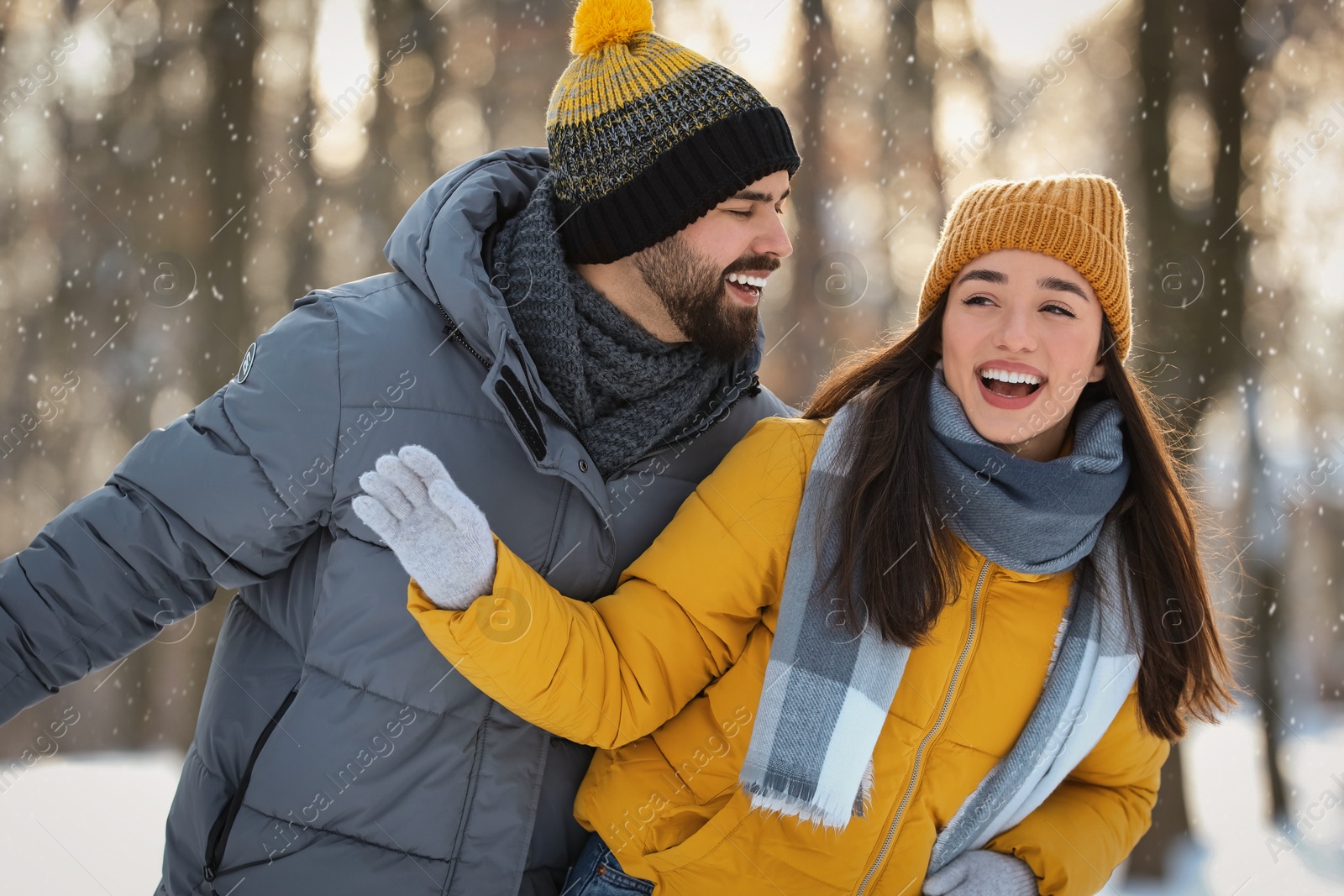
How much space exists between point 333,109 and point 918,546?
11.7ft

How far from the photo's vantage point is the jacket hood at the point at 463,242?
5.81 feet

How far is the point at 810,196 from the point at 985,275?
2.43 metres

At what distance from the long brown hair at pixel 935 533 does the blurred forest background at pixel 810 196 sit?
6.03 ft

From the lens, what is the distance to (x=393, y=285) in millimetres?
1916

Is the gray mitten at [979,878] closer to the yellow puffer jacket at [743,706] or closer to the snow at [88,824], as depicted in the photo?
the yellow puffer jacket at [743,706]

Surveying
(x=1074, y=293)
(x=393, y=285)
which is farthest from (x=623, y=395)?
(x=1074, y=293)

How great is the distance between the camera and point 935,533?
175 cm

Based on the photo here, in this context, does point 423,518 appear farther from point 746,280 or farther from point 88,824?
point 88,824

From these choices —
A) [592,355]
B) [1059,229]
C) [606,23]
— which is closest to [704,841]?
[592,355]

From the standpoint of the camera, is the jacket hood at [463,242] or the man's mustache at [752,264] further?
the man's mustache at [752,264]

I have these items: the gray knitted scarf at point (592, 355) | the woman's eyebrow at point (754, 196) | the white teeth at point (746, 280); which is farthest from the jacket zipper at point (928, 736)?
the woman's eyebrow at point (754, 196)

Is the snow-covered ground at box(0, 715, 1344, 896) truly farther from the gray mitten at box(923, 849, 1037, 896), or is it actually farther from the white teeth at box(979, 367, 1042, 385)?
the white teeth at box(979, 367, 1042, 385)

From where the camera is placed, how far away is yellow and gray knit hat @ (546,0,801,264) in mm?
1980

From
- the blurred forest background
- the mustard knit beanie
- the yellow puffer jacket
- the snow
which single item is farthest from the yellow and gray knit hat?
the snow
